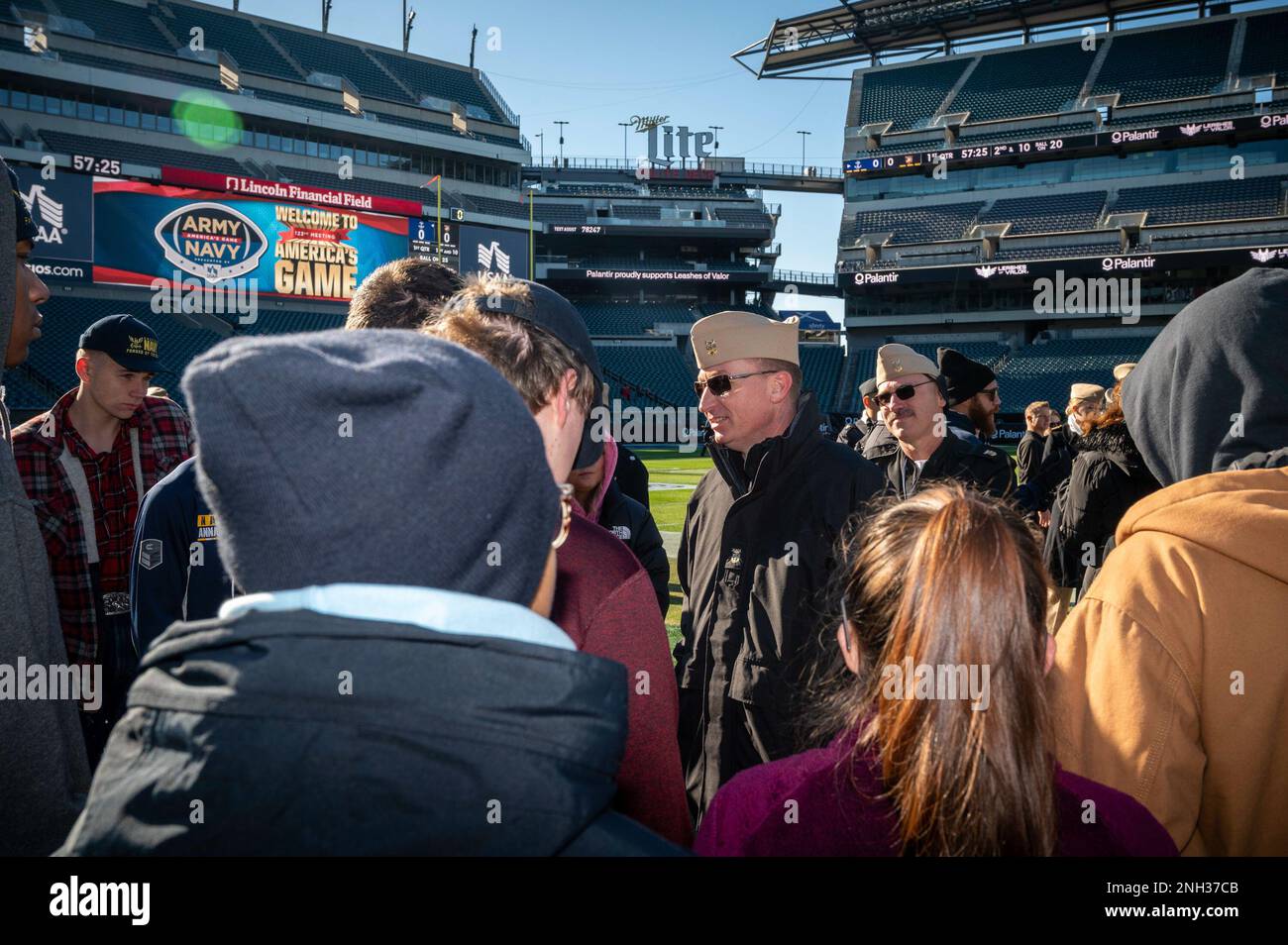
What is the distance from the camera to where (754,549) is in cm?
322

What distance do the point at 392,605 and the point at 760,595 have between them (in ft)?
7.58

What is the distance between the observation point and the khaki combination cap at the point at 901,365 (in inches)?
192

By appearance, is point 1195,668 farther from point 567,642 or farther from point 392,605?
point 392,605

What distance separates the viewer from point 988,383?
21.0 ft

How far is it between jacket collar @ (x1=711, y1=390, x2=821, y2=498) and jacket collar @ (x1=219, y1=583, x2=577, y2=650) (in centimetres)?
236

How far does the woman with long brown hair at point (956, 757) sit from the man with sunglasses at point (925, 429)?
3435 mm

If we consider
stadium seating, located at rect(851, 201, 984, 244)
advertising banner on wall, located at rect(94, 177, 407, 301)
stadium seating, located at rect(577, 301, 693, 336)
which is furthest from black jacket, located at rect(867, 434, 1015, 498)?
stadium seating, located at rect(577, 301, 693, 336)

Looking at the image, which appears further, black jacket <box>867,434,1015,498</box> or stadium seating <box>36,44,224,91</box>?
stadium seating <box>36,44,224,91</box>

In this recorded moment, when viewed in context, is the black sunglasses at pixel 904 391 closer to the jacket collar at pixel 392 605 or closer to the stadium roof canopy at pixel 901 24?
the jacket collar at pixel 392 605

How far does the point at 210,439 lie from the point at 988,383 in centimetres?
633

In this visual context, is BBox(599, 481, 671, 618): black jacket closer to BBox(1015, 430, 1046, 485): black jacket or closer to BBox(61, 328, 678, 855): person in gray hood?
BBox(61, 328, 678, 855): person in gray hood

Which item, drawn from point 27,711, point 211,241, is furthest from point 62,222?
point 27,711

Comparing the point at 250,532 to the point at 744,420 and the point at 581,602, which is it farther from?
the point at 744,420

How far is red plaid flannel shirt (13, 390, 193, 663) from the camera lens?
3.72 meters
